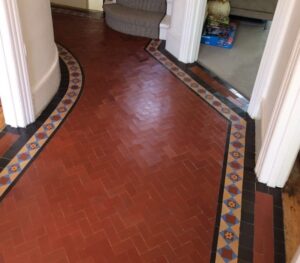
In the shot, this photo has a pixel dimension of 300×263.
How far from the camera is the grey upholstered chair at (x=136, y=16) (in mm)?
6168

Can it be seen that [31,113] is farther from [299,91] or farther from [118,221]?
[299,91]

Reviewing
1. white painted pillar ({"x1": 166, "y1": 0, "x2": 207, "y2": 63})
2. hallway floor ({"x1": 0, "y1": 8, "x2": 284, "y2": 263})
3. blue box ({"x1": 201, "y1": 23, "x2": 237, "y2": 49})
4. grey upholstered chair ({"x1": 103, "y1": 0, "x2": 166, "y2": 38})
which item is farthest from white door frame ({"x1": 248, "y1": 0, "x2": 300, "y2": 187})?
grey upholstered chair ({"x1": 103, "y1": 0, "x2": 166, "y2": 38})

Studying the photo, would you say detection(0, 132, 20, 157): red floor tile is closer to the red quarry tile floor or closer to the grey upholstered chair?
the red quarry tile floor

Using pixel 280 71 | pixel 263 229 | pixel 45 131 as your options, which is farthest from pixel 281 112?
pixel 45 131

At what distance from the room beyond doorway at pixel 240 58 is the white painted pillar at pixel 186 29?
1.00 ft

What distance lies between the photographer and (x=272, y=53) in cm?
413

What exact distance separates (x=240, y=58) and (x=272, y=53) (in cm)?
198

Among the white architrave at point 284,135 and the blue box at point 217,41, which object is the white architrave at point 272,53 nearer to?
the white architrave at point 284,135

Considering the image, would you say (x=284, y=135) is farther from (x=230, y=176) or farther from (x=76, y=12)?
(x=76, y=12)

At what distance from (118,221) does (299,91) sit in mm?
1960

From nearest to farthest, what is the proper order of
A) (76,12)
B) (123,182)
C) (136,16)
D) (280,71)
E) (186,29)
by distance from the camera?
(123,182)
(280,71)
(186,29)
(136,16)
(76,12)

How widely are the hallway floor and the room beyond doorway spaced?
0.55 metres

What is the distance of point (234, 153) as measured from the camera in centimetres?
412

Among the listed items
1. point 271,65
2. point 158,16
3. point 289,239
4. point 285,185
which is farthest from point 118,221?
point 158,16
